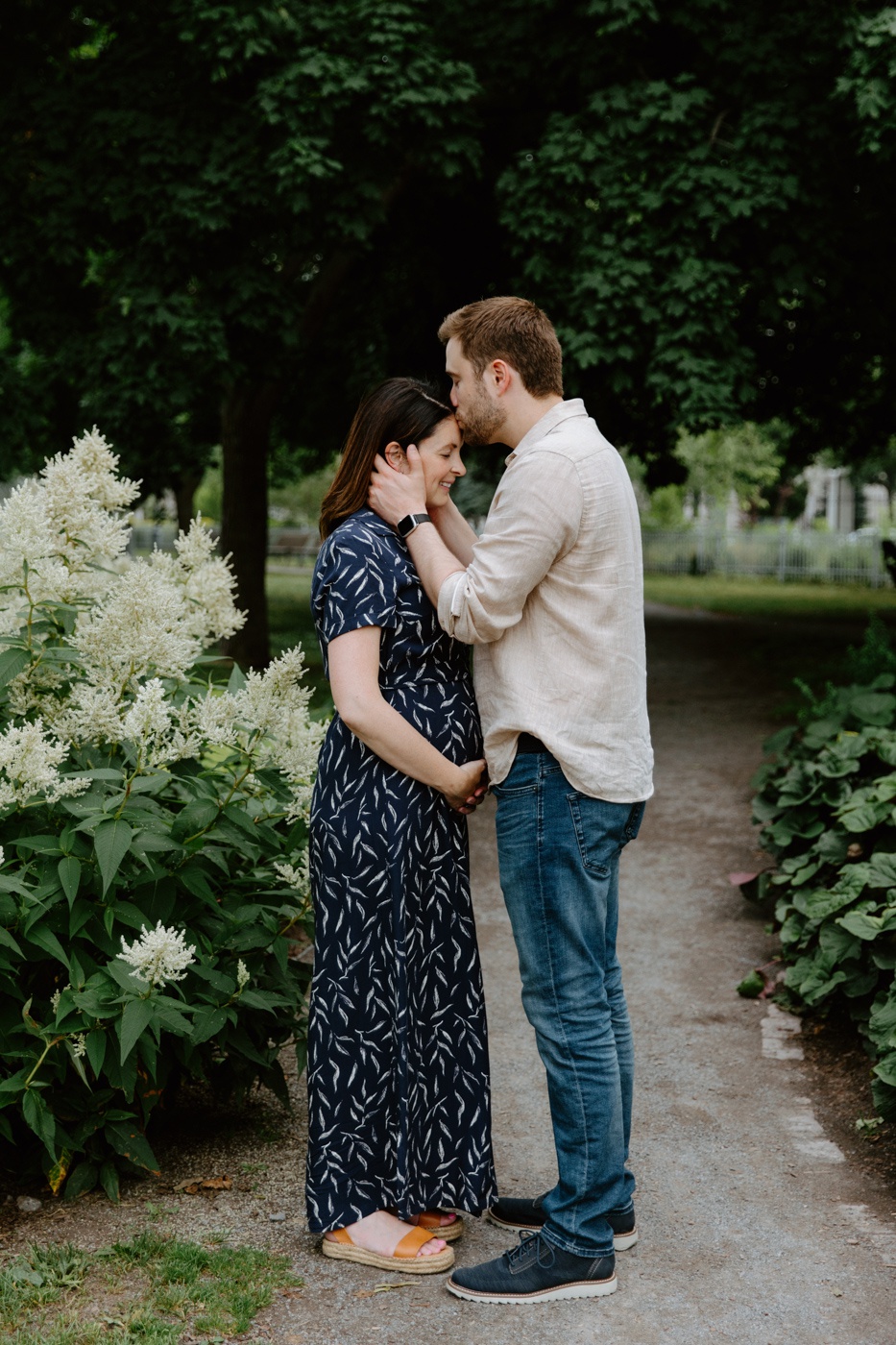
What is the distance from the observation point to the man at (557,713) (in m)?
2.93

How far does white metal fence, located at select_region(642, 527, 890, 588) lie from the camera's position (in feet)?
117

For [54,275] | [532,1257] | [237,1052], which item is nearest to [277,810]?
[237,1052]

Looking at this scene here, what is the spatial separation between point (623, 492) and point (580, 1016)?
1212 millimetres

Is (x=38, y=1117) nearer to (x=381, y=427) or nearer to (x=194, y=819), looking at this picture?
(x=194, y=819)

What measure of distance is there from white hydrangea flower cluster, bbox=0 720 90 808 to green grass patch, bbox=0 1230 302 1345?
3.60ft

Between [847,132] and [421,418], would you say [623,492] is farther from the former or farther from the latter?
[847,132]

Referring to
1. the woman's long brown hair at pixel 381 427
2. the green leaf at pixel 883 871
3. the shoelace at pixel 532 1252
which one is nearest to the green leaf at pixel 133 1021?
the shoelace at pixel 532 1252

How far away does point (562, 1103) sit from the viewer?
303 cm

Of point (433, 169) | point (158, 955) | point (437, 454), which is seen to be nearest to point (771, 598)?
point (433, 169)

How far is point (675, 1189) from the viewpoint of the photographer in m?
3.65

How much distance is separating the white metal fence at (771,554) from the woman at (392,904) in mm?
32067

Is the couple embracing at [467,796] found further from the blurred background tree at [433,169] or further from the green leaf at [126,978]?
the blurred background tree at [433,169]

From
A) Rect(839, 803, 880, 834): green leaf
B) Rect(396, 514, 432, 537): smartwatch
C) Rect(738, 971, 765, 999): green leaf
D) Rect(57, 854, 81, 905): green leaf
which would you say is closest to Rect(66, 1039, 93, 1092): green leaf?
Rect(57, 854, 81, 905): green leaf

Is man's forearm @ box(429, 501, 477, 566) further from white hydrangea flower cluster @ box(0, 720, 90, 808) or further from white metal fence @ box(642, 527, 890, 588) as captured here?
white metal fence @ box(642, 527, 890, 588)
